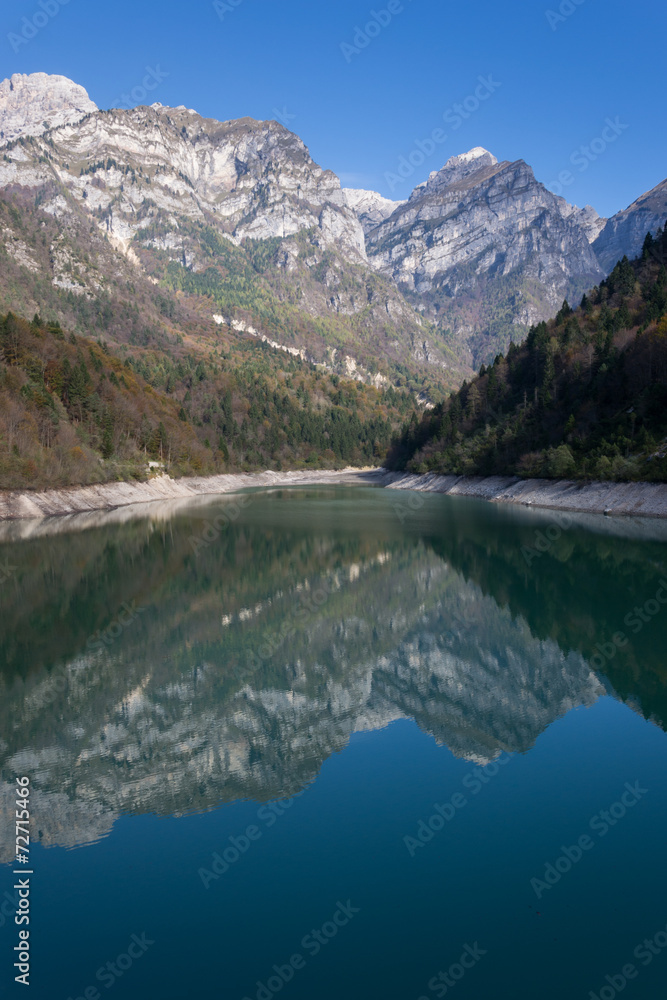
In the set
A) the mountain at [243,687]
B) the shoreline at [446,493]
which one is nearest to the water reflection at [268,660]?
the mountain at [243,687]

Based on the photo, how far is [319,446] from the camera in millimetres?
155000

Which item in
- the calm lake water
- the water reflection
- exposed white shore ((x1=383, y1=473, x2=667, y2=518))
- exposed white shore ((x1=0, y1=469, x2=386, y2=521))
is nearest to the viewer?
the calm lake water

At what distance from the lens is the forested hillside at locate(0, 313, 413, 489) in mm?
56094

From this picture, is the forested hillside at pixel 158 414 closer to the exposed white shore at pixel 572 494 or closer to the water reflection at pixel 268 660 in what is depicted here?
the water reflection at pixel 268 660

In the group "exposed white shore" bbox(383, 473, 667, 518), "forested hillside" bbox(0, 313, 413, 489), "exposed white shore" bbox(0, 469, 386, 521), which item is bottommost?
"exposed white shore" bbox(0, 469, 386, 521)

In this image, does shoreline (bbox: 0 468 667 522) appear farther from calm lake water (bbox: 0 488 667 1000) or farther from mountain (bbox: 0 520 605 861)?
calm lake water (bbox: 0 488 667 1000)

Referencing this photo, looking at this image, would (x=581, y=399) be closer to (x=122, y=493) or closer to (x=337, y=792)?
(x=122, y=493)

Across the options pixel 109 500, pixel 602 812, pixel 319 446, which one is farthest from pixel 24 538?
pixel 319 446

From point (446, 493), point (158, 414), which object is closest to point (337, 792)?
point (446, 493)

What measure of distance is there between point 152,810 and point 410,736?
5399 millimetres

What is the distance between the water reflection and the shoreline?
1588cm

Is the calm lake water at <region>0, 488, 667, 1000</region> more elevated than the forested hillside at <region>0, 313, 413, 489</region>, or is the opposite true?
the forested hillside at <region>0, 313, 413, 489</region>

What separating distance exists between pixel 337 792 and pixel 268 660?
718 centimetres

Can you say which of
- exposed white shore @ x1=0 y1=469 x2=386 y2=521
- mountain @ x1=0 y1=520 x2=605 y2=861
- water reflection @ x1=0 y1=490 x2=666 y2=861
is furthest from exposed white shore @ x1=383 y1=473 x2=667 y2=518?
exposed white shore @ x1=0 y1=469 x2=386 y2=521
